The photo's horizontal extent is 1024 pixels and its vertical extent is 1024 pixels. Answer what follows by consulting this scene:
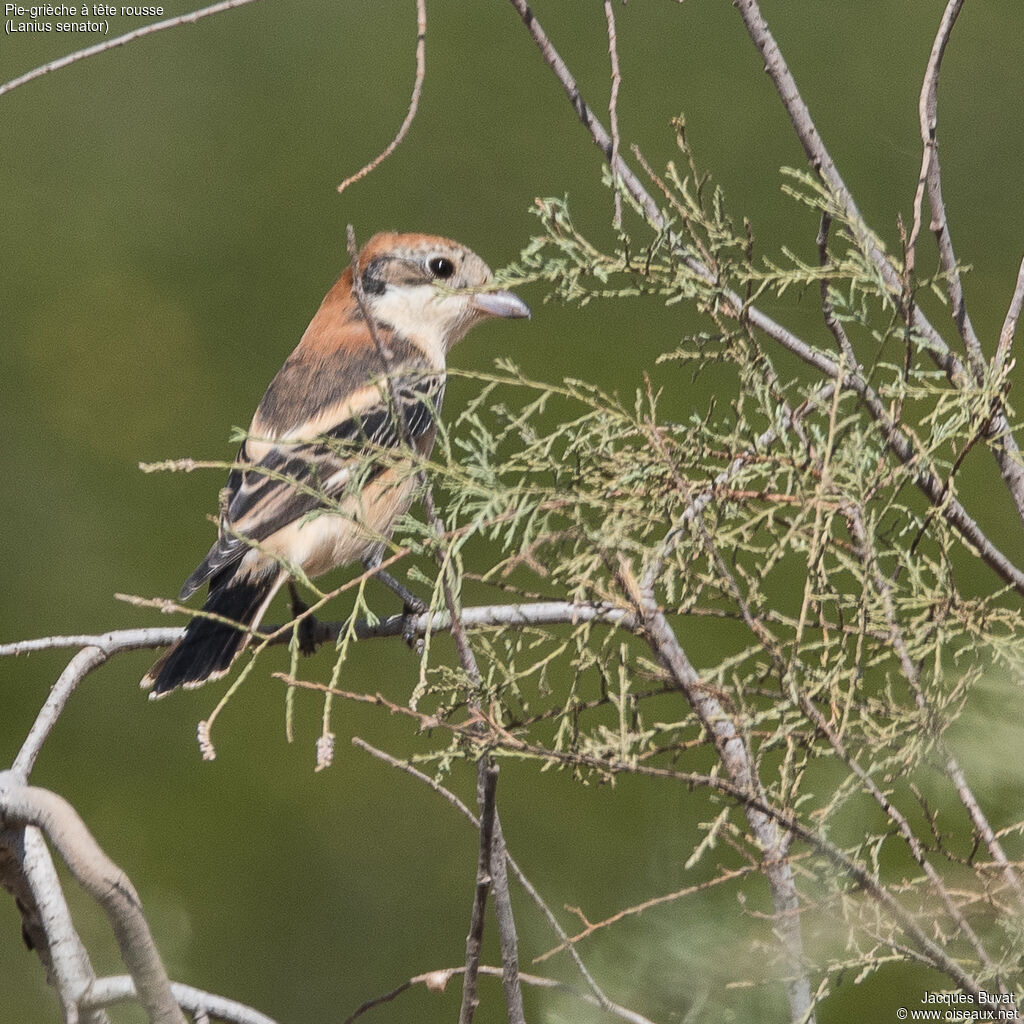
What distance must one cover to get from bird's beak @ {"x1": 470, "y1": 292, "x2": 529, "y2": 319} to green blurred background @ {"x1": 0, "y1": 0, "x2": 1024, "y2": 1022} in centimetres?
54

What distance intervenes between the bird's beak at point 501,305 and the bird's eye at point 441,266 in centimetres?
14

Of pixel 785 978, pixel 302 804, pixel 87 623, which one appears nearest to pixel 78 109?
pixel 87 623

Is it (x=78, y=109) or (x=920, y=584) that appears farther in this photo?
(x=78, y=109)

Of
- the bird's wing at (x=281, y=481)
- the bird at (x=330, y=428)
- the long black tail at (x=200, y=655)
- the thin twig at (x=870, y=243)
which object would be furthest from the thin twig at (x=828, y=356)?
the long black tail at (x=200, y=655)

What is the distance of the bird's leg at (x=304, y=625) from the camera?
10.7 ft

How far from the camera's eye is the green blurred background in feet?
14.0

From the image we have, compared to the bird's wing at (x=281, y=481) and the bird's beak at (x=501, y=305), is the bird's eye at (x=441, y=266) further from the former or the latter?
the bird's wing at (x=281, y=481)

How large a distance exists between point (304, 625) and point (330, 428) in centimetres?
47

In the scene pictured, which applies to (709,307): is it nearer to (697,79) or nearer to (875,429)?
(875,429)

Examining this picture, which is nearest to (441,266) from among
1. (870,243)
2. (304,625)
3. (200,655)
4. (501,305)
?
(501,305)

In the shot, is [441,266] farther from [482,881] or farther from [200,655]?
[482,881]

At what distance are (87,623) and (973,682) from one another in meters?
3.80

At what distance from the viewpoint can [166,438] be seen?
15.7ft

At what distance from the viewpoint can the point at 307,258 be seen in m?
5.05
